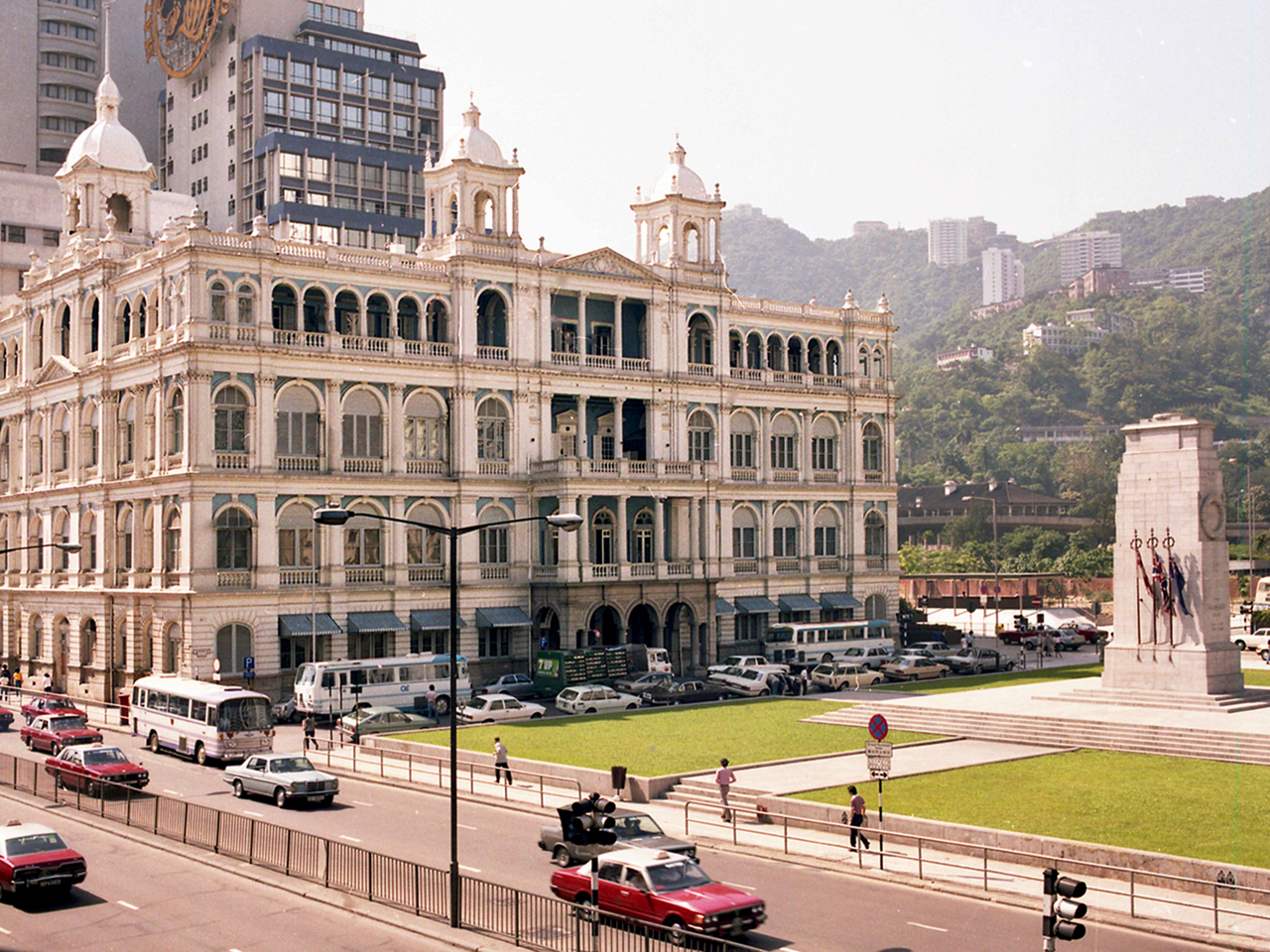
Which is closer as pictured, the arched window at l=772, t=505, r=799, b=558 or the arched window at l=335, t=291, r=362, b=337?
the arched window at l=335, t=291, r=362, b=337

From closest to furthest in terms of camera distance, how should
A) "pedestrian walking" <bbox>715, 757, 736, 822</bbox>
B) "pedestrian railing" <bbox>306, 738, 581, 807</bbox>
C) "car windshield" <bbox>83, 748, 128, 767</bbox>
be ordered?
"pedestrian walking" <bbox>715, 757, 736, 822</bbox>
"pedestrian railing" <bbox>306, 738, 581, 807</bbox>
"car windshield" <bbox>83, 748, 128, 767</bbox>

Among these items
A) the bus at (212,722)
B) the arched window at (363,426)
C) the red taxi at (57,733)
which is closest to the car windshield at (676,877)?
the bus at (212,722)

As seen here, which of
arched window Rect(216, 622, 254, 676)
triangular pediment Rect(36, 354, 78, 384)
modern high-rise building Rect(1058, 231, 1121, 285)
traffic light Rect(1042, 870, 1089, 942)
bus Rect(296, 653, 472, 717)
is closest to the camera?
traffic light Rect(1042, 870, 1089, 942)

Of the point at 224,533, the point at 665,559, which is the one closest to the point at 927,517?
the point at 665,559

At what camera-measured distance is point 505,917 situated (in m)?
28.5

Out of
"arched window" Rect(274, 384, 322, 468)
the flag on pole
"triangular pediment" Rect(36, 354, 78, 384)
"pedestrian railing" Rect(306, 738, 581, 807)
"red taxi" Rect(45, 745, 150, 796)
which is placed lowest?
"pedestrian railing" Rect(306, 738, 581, 807)

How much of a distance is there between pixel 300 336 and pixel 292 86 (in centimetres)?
5894

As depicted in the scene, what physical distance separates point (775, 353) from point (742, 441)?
7.08 meters

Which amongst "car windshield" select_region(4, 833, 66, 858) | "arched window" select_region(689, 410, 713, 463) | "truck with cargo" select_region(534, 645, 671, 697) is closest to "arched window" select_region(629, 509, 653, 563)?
"arched window" select_region(689, 410, 713, 463)

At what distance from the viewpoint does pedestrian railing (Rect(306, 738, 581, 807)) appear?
44.6 meters

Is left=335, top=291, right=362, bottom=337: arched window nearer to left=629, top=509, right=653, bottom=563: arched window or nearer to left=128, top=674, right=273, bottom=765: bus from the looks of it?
left=629, top=509, right=653, bottom=563: arched window

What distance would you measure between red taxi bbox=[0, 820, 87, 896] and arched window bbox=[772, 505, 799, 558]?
6503 centimetres

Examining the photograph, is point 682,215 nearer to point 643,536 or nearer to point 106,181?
point 643,536

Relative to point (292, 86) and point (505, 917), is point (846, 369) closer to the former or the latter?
point (292, 86)
